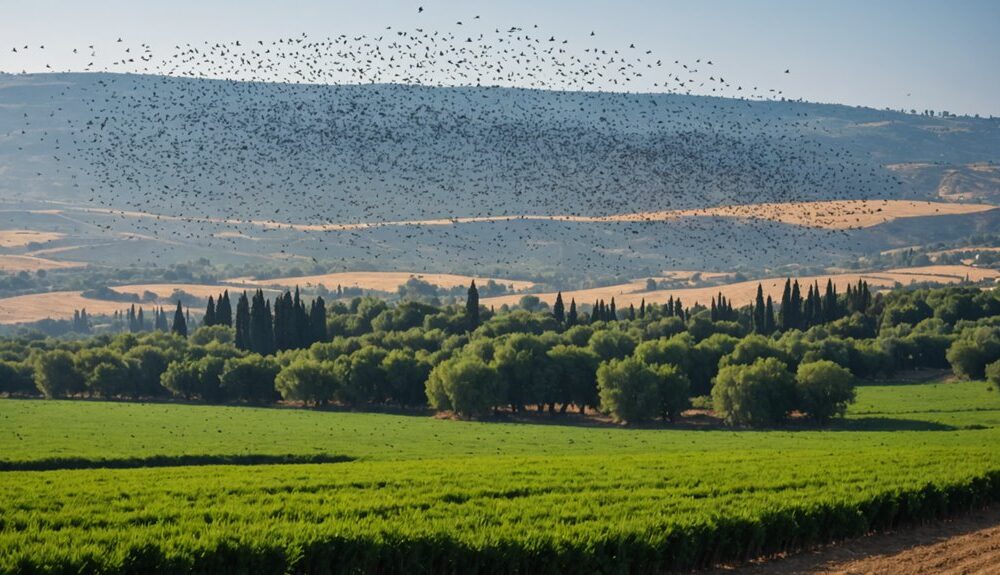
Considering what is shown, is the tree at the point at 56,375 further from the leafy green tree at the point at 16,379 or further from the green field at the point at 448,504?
the green field at the point at 448,504

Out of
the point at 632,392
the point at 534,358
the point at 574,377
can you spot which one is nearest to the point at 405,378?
the point at 534,358

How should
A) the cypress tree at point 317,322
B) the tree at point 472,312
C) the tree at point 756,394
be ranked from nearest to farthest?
the tree at point 756,394 → the cypress tree at point 317,322 → the tree at point 472,312

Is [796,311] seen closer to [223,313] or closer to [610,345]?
[610,345]

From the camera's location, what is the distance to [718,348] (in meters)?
139

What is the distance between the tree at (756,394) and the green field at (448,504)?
2665 cm

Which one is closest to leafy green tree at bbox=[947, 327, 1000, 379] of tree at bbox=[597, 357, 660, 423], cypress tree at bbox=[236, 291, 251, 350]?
tree at bbox=[597, 357, 660, 423]

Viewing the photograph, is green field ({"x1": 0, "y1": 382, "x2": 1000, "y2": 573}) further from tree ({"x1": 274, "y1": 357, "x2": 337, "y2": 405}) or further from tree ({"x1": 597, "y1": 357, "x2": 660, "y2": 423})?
tree ({"x1": 274, "y1": 357, "x2": 337, "y2": 405})

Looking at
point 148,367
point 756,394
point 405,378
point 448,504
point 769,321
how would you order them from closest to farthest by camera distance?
point 448,504
point 756,394
point 405,378
point 148,367
point 769,321

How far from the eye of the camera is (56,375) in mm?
137250

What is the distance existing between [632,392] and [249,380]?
40.8 meters

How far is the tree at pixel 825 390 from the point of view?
111 meters

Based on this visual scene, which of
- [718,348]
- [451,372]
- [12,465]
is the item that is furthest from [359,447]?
[718,348]

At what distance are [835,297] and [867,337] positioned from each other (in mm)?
12254

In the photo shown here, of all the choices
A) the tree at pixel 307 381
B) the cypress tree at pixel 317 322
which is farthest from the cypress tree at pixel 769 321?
the tree at pixel 307 381
